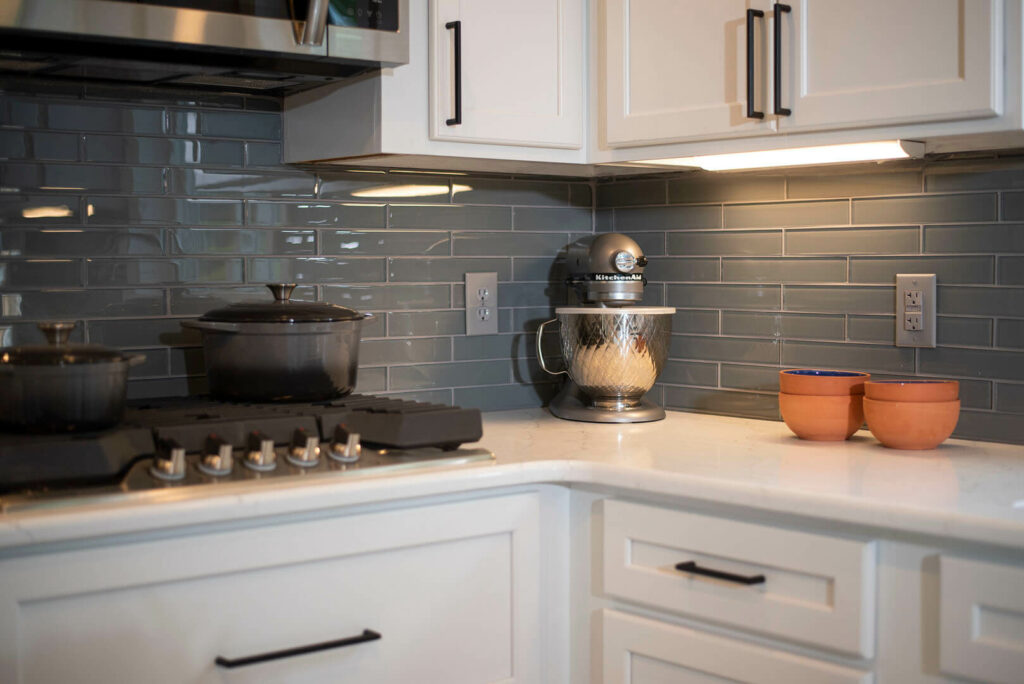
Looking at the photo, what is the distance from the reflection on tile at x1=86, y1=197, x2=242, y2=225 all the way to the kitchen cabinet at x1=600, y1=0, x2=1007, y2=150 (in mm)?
729

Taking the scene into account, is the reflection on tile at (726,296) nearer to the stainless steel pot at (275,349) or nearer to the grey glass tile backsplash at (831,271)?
the grey glass tile backsplash at (831,271)

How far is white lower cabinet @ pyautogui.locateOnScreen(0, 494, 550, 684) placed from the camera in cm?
126

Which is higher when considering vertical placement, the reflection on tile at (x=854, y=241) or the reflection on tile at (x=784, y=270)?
the reflection on tile at (x=854, y=241)

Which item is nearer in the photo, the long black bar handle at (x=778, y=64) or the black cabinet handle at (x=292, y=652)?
the black cabinet handle at (x=292, y=652)

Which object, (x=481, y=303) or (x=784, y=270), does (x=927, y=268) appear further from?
(x=481, y=303)

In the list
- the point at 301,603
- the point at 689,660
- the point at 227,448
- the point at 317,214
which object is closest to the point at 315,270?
the point at 317,214

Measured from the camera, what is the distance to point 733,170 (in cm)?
215

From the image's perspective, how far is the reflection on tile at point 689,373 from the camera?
2.23 metres

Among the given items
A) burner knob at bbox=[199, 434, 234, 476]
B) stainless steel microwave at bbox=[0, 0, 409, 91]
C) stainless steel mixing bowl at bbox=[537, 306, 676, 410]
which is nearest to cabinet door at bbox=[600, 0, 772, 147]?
stainless steel mixing bowl at bbox=[537, 306, 676, 410]

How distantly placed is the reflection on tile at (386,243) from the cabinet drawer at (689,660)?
2.89 ft

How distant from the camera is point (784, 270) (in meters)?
2.10

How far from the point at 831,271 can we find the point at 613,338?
0.44 m

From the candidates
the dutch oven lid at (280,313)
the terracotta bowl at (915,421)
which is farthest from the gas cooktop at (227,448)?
the terracotta bowl at (915,421)

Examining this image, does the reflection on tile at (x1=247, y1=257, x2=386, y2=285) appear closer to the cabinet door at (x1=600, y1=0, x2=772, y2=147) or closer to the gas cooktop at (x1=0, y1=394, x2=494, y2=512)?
the gas cooktop at (x1=0, y1=394, x2=494, y2=512)
